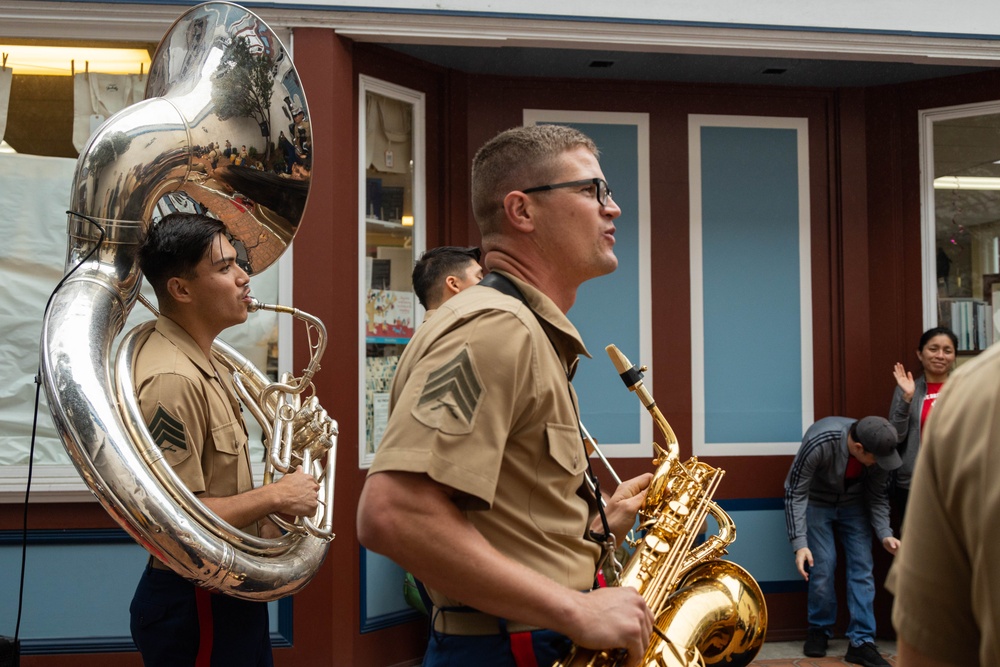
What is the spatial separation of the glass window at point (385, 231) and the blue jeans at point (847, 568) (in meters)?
2.53

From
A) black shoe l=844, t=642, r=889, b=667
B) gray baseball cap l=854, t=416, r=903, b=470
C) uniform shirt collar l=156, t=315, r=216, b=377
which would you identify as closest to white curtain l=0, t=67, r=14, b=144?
uniform shirt collar l=156, t=315, r=216, b=377

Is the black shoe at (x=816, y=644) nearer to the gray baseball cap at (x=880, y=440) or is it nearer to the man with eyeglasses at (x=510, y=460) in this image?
the gray baseball cap at (x=880, y=440)

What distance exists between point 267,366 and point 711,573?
2852 mm

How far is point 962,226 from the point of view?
602 centimetres

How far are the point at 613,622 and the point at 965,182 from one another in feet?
17.2

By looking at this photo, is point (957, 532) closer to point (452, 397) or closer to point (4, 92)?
point (452, 397)

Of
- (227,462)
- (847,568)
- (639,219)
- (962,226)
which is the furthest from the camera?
(962,226)

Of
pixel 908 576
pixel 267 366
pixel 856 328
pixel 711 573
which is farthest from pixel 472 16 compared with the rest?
pixel 908 576

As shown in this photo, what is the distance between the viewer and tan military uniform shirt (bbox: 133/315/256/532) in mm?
2613

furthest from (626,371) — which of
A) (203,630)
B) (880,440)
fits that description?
(880,440)

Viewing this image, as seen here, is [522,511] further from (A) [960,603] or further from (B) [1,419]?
(B) [1,419]

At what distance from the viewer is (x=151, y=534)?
234cm

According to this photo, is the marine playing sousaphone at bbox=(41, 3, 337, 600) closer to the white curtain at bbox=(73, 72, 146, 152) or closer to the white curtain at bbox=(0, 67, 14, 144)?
the white curtain at bbox=(73, 72, 146, 152)

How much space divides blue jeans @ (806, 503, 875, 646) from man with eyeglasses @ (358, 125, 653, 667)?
4.12 meters
